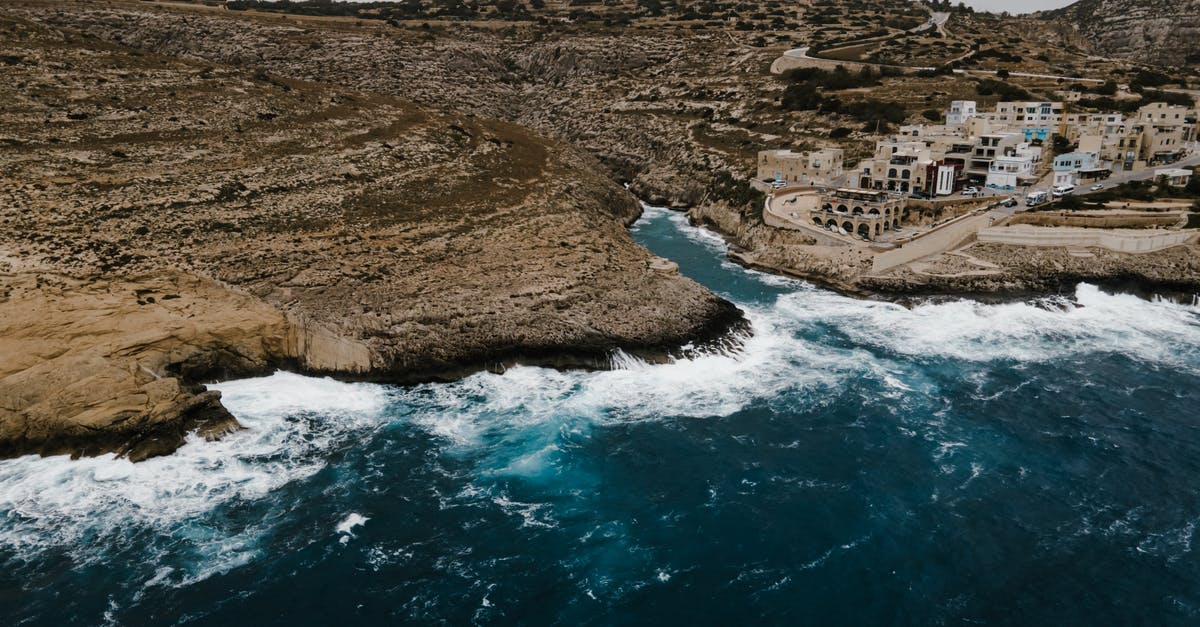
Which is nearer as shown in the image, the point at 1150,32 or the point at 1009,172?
the point at 1009,172

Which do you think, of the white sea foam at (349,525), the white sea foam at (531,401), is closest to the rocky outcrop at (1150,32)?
the white sea foam at (531,401)

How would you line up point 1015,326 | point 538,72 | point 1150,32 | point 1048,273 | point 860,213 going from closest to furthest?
point 1015,326 < point 1048,273 < point 860,213 < point 538,72 < point 1150,32

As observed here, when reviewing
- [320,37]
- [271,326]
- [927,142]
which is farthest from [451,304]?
[320,37]

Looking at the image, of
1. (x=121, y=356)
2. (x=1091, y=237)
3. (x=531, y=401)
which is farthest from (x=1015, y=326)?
(x=121, y=356)

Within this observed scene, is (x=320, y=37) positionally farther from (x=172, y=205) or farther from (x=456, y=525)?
(x=456, y=525)

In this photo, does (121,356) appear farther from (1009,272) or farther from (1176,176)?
(1176,176)
